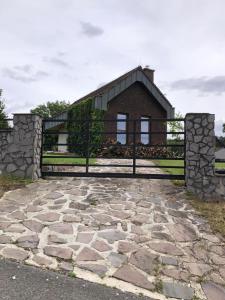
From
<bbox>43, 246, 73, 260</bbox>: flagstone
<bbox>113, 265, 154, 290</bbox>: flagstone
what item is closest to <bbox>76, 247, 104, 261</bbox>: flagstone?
<bbox>43, 246, 73, 260</bbox>: flagstone

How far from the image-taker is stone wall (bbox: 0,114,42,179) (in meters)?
9.28

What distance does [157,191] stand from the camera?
8.48 m

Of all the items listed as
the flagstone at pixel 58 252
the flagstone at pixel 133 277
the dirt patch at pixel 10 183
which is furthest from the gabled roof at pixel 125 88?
the flagstone at pixel 133 277

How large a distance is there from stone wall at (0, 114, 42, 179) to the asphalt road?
495 centimetres

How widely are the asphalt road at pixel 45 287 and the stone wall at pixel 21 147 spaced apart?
495 centimetres

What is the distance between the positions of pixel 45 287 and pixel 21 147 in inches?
229

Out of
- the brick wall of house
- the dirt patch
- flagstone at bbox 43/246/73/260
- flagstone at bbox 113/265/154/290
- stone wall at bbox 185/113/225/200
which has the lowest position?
flagstone at bbox 113/265/154/290

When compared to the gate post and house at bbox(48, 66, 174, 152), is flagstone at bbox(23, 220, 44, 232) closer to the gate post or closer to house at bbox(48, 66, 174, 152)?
the gate post

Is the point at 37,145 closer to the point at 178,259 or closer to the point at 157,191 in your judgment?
the point at 157,191

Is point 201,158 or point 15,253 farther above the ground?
point 201,158

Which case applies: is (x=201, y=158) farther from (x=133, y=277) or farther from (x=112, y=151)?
(x=112, y=151)

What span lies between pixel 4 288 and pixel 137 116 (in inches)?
784

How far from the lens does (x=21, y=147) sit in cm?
936

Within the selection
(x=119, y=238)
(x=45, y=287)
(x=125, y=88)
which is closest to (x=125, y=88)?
(x=125, y=88)
